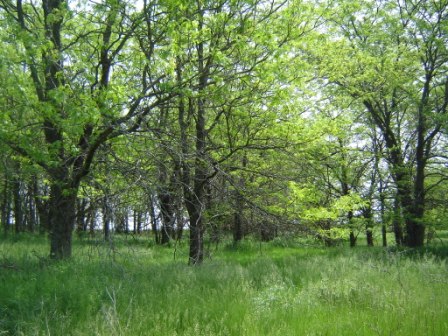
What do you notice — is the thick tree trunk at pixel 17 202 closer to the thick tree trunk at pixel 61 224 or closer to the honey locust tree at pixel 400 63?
the thick tree trunk at pixel 61 224

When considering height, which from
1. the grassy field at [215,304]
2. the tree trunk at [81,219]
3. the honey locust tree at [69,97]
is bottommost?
the grassy field at [215,304]

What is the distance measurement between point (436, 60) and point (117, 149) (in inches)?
483

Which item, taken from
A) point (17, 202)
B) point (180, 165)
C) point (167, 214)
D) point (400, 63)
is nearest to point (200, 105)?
point (180, 165)

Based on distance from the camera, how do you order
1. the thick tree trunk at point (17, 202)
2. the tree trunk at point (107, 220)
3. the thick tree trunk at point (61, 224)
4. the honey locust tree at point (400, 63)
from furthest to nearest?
the thick tree trunk at point (17, 202) < the honey locust tree at point (400, 63) < the thick tree trunk at point (61, 224) < the tree trunk at point (107, 220)

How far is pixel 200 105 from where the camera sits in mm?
8148

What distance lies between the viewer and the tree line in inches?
244

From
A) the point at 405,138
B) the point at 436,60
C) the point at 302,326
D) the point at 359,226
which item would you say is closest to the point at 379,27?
the point at 436,60

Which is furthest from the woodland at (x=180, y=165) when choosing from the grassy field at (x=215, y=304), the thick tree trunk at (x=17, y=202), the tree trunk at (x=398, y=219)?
the thick tree trunk at (x=17, y=202)

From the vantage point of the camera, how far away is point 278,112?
8.65 metres

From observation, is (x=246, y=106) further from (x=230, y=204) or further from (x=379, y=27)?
(x=379, y=27)

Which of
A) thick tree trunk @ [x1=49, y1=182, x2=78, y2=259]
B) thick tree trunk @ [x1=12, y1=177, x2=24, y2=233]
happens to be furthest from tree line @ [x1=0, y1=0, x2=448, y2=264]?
thick tree trunk @ [x1=12, y1=177, x2=24, y2=233]

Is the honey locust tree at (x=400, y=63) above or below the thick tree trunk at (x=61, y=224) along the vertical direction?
above

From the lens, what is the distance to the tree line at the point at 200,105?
20.4ft

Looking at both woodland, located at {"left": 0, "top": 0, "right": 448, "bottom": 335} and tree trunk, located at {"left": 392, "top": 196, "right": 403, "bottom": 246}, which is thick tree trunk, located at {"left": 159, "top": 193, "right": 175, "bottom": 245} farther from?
tree trunk, located at {"left": 392, "top": 196, "right": 403, "bottom": 246}
